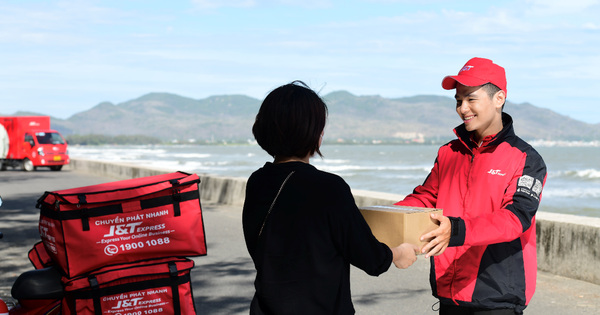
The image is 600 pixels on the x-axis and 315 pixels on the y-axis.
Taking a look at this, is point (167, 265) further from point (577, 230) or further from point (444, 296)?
point (577, 230)

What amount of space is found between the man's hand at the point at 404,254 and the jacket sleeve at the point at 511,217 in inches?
8.9

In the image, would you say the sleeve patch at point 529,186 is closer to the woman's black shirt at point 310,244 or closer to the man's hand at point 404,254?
the man's hand at point 404,254

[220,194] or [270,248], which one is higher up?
[270,248]

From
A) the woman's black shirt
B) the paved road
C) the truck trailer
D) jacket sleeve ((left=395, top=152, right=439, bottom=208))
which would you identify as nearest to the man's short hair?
jacket sleeve ((left=395, top=152, right=439, bottom=208))

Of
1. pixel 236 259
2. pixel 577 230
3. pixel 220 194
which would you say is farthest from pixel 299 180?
pixel 220 194

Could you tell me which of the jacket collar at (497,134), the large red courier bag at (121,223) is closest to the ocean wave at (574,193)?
the jacket collar at (497,134)

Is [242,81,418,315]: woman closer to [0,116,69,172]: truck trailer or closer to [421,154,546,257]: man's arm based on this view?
[421,154,546,257]: man's arm

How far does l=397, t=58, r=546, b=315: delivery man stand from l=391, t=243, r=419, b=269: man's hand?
12cm

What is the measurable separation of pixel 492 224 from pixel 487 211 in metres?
0.17

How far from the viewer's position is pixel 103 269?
267 centimetres

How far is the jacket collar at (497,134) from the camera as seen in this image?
255cm

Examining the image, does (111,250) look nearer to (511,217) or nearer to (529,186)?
(511,217)

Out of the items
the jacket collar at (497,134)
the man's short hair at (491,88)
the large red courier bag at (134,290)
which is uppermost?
the man's short hair at (491,88)

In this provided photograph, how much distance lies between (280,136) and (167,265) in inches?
45.9
